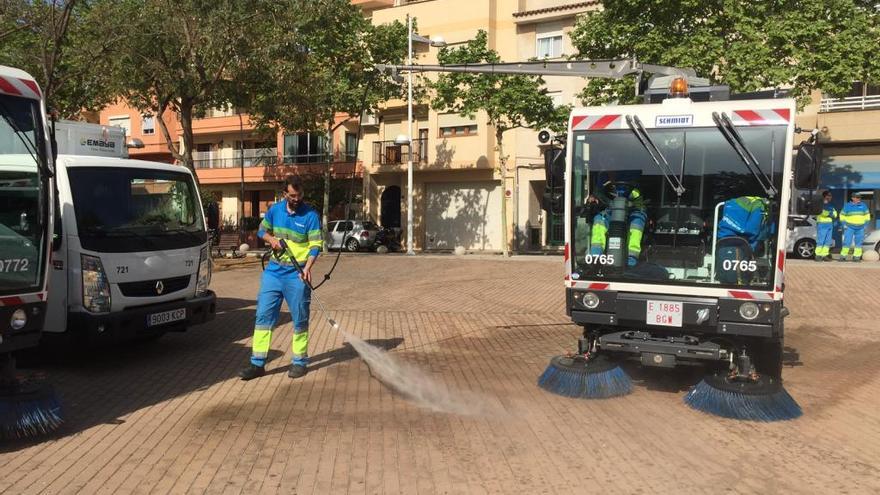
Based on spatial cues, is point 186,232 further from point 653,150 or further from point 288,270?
point 653,150

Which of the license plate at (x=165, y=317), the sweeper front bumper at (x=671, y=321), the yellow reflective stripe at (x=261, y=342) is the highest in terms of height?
the sweeper front bumper at (x=671, y=321)

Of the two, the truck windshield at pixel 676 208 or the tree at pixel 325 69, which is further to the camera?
the tree at pixel 325 69

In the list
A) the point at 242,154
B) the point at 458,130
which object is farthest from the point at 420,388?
the point at 242,154

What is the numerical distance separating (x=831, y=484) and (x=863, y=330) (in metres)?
7.09

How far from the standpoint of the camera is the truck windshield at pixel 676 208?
6203 millimetres

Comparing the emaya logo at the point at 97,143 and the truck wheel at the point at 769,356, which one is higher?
the emaya logo at the point at 97,143

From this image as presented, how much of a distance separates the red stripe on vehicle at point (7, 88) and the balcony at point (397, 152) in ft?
93.2

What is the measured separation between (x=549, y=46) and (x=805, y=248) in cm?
1476

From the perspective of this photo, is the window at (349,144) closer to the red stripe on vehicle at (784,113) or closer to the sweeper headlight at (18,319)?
the red stripe on vehicle at (784,113)

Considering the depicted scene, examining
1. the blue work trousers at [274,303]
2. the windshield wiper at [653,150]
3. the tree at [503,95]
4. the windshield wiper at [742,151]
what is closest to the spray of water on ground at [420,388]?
the blue work trousers at [274,303]

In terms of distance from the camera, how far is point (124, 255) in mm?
7445

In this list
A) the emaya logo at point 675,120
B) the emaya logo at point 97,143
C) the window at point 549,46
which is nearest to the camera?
the emaya logo at point 675,120

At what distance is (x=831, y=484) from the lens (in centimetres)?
457

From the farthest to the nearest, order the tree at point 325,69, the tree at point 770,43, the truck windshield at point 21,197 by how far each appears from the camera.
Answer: the tree at point 325,69
the tree at point 770,43
the truck windshield at point 21,197
